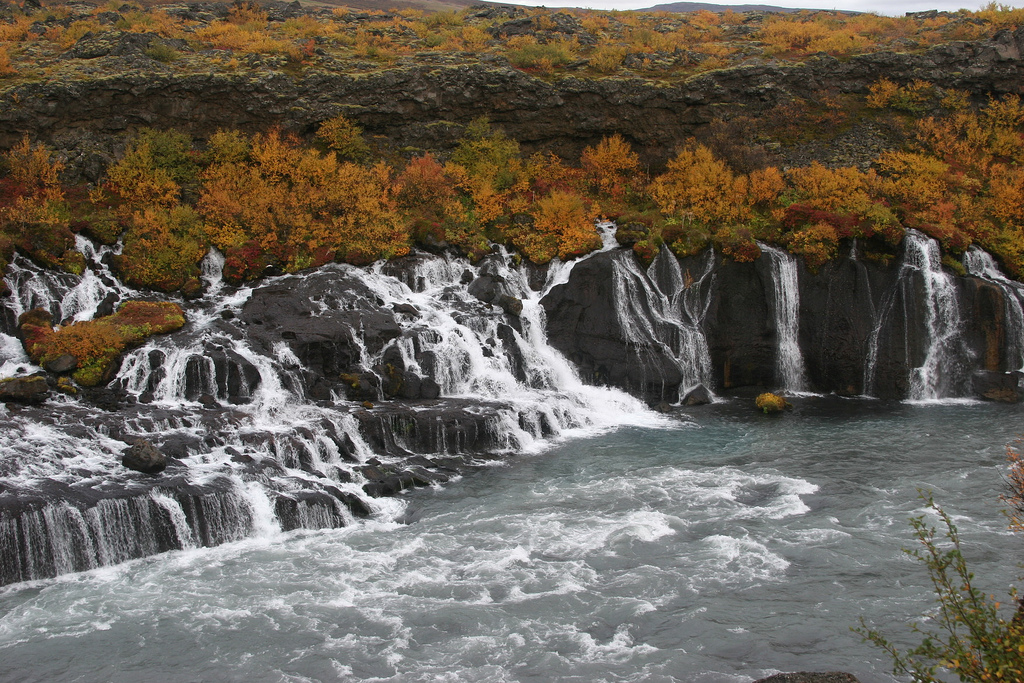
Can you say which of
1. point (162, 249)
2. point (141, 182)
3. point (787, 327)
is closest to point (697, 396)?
point (787, 327)

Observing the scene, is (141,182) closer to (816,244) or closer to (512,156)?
(512,156)

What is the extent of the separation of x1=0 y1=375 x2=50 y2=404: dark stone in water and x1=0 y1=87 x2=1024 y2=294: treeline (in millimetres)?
7069

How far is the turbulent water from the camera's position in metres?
12.9

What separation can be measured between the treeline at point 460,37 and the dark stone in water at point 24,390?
20.3 metres

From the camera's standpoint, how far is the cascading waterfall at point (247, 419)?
55.8ft

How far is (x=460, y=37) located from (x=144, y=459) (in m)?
37.3

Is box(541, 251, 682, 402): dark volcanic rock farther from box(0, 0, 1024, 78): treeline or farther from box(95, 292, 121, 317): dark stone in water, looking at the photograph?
box(0, 0, 1024, 78): treeline

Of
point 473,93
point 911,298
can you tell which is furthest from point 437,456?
point 473,93

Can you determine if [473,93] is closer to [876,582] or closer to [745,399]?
[745,399]

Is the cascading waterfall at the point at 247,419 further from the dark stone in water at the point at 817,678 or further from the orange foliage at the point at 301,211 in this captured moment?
the dark stone in water at the point at 817,678

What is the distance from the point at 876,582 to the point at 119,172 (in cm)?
3211

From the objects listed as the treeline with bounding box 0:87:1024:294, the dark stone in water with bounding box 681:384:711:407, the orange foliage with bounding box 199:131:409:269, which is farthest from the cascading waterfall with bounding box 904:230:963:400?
the orange foliage with bounding box 199:131:409:269

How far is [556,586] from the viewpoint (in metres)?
15.2

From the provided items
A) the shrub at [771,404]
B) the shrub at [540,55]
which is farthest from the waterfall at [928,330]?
the shrub at [540,55]
